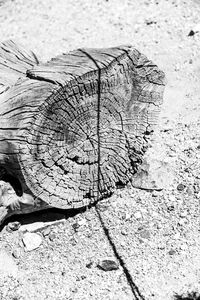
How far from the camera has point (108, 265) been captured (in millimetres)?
3455

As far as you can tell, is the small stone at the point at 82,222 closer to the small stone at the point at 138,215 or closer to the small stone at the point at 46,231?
the small stone at the point at 46,231

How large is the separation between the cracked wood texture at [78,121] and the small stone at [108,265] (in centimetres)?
46

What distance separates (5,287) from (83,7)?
3.88m

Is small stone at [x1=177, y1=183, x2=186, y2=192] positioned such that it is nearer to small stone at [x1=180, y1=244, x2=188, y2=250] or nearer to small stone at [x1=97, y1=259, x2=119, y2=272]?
small stone at [x1=180, y1=244, x2=188, y2=250]

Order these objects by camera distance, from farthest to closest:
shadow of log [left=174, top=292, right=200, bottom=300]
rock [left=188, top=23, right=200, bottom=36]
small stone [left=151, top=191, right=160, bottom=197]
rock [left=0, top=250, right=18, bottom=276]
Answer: rock [left=188, top=23, right=200, bottom=36] < small stone [left=151, top=191, right=160, bottom=197] < rock [left=0, top=250, right=18, bottom=276] < shadow of log [left=174, top=292, right=200, bottom=300]

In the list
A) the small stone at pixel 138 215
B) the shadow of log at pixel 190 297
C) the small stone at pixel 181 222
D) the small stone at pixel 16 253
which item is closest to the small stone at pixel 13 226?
the small stone at pixel 16 253

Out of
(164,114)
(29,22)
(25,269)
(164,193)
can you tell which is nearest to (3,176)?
(25,269)

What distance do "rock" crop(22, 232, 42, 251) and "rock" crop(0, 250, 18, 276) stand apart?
0.40 ft

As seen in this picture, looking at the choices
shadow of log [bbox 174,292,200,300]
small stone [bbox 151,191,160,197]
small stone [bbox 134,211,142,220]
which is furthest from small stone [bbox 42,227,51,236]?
shadow of log [bbox 174,292,200,300]

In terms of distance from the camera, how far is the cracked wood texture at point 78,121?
11.2 feet

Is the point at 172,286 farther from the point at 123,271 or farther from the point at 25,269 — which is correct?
the point at 25,269

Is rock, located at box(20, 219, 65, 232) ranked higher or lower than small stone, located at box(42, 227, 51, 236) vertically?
higher

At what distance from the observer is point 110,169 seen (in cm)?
386

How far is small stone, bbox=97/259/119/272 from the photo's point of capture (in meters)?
3.45
